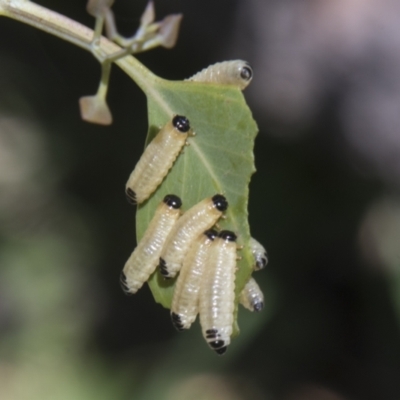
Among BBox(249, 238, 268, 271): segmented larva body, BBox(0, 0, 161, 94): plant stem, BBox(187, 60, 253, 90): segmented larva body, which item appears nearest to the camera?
BBox(0, 0, 161, 94): plant stem

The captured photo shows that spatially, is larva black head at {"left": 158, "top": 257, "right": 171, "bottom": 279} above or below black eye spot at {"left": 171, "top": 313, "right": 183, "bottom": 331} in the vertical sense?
above

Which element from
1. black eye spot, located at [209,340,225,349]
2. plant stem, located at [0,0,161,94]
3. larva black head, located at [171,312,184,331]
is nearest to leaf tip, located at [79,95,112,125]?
plant stem, located at [0,0,161,94]

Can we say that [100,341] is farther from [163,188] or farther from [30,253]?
[163,188]

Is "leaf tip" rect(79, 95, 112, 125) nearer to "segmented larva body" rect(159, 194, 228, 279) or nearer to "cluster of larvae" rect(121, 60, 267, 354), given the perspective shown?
"cluster of larvae" rect(121, 60, 267, 354)

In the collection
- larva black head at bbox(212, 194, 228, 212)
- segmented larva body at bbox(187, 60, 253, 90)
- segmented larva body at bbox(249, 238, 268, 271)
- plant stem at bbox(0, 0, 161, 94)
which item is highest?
plant stem at bbox(0, 0, 161, 94)

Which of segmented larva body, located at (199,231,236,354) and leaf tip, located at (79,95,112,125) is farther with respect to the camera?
segmented larva body, located at (199,231,236,354)

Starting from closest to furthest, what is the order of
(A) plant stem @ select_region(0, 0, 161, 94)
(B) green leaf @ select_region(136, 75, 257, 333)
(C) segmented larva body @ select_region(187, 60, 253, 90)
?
(A) plant stem @ select_region(0, 0, 161, 94) → (B) green leaf @ select_region(136, 75, 257, 333) → (C) segmented larva body @ select_region(187, 60, 253, 90)

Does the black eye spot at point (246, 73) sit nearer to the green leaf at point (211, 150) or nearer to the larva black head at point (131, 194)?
the green leaf at point (211, 150)

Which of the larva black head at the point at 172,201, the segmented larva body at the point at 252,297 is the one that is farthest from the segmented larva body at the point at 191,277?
the segmented larva body at the point at 252,297
